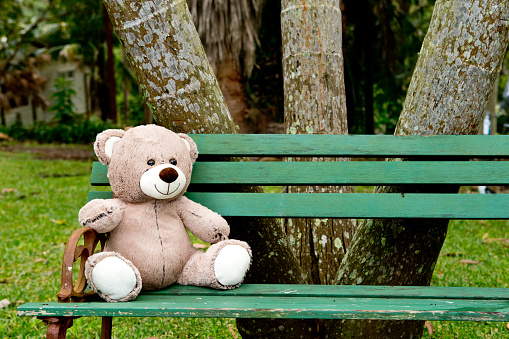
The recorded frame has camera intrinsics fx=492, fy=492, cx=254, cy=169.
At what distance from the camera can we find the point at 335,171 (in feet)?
7.30

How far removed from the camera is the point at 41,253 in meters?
4.08

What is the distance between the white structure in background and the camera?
88.3ft

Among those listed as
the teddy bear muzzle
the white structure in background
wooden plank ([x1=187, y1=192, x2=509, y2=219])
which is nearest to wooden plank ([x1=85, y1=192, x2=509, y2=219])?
wooden plank ([x1=187, y1=192, x2=509, y2=219])

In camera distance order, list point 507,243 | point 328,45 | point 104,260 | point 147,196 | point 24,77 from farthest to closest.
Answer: point 24,77 < point 507,243 < point 328,45 < point 147,196 < point 104,260

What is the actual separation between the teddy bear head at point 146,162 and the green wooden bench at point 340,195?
0.19 m

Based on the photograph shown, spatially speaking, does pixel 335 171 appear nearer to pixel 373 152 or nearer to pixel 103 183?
pixel 373 152

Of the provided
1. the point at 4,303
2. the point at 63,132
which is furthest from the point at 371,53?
the point at 63,132

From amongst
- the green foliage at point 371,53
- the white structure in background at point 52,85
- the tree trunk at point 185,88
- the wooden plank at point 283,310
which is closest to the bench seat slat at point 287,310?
the wooden plank at point 283,310

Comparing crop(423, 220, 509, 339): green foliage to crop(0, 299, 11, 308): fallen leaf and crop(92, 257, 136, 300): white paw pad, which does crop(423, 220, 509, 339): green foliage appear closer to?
crop(92, 257, 136, 300): white paw pad

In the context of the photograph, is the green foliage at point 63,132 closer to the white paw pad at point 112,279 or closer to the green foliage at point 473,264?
the green foliage at point 473,264

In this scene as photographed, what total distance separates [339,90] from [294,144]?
1.97ft

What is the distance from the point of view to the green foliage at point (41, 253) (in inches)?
110

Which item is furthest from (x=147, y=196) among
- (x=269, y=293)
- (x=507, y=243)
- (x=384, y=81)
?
(x=384, y=81)

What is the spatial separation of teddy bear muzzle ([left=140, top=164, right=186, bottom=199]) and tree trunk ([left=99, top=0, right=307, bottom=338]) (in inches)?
14.1
